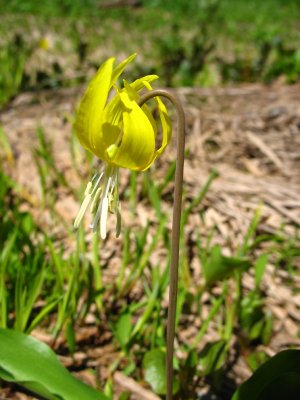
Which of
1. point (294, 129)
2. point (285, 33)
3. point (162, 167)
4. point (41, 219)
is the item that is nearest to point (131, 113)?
point (41, 219)

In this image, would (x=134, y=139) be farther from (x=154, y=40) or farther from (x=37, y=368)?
(x=154, y=40)

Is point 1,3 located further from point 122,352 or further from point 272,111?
point 122,352

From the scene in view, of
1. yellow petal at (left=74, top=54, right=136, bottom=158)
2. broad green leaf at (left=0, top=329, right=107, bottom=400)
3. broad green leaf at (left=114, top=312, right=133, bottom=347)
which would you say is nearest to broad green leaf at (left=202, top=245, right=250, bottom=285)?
broad green leaf at (left=114, top=312, right=133, bottom=347)

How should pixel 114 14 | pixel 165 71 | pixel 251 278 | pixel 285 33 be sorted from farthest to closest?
pixel 114 14
pixel 285 33
pixel 165 71
pixel 251 278

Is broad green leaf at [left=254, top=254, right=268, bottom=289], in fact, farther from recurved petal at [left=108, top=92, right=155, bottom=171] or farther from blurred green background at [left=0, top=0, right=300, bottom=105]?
blurred green background at [left=0, top=0, right=300, bottom=105]

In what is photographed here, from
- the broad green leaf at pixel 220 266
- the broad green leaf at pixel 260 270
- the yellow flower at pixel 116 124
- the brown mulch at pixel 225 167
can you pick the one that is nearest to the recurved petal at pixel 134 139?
the yellow flower at pixel 116 124

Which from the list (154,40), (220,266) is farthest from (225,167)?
(154,40)
